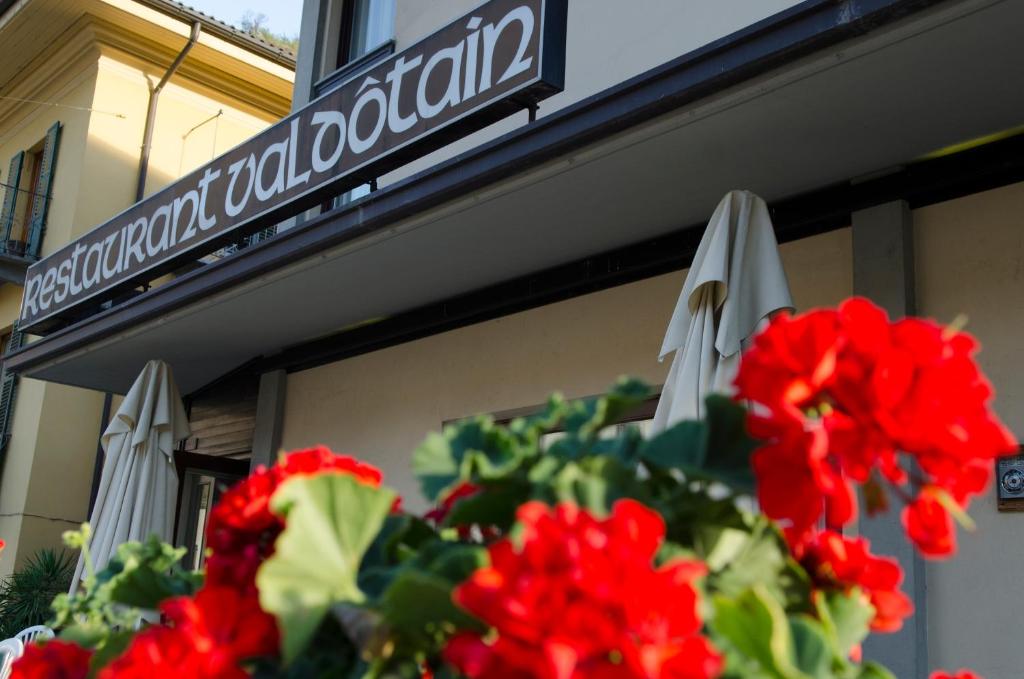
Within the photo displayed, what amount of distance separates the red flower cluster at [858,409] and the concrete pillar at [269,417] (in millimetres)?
7816

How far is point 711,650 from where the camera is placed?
2.43 ft

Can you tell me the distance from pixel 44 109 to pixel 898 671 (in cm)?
1305

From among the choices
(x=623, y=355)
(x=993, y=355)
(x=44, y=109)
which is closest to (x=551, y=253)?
(x=623, y=355)

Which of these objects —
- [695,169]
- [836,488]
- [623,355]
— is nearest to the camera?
[836,488]

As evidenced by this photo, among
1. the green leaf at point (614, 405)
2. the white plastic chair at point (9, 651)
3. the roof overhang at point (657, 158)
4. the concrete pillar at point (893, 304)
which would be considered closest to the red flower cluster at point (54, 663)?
the green leaf at point (614, 405)

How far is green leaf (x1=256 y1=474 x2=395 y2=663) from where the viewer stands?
85 centimetres

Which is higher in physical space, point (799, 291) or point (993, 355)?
point (799, 291)

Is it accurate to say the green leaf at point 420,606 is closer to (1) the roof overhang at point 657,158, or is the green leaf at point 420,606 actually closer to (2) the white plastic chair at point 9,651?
(1) the roof overhang at point 657,158

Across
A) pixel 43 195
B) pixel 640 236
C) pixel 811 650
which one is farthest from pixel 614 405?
pixel 43 195

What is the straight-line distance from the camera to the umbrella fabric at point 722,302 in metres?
3.91

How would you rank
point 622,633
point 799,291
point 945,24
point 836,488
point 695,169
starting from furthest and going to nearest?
point 799,291 → point 695,169 → point 945,24 → point 836,488 → point 622,633

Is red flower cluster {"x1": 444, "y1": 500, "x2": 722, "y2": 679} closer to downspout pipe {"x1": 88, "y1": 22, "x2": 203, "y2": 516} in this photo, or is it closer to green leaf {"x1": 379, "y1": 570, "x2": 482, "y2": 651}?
green leaf {"x1": 379, "y1": 570, "x2": 482, "y2": 651}

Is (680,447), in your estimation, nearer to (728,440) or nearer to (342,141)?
(728,440)

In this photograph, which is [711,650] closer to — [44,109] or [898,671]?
[898,671]
